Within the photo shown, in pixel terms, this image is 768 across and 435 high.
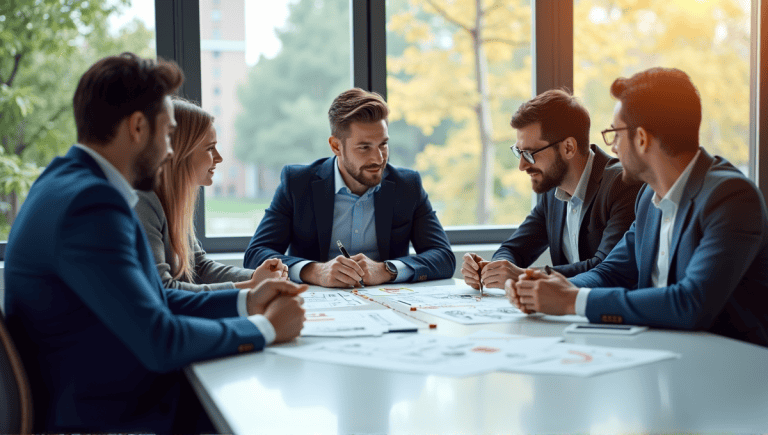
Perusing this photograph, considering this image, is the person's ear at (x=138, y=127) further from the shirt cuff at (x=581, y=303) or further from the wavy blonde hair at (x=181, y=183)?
the shirt cuff at (x=581, y=303)

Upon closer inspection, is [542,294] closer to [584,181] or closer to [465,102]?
[584,181]

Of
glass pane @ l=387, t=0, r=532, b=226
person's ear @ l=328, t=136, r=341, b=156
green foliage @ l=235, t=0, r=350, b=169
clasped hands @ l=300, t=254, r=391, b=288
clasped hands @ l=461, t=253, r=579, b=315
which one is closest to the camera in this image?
clasped hands @ l=461, t=253, r=579, b=315

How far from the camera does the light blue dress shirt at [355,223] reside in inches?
119

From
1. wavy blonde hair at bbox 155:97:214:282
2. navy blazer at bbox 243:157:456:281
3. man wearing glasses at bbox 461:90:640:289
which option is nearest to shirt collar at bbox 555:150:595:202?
man wearing glasses at bbox 461:90:640:289

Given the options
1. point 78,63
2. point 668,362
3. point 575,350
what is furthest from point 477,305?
point 78,63

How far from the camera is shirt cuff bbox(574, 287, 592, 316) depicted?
1632 mm

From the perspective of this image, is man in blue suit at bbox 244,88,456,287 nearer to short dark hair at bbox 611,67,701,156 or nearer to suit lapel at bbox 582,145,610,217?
suit lapel at bbox 582,145,610,217

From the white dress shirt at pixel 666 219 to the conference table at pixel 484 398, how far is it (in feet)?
1.70

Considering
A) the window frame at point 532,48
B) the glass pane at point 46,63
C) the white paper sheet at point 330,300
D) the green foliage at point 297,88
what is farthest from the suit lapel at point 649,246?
the glass pane at point 46,63

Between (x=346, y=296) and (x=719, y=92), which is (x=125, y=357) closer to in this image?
(x=346, y=296)

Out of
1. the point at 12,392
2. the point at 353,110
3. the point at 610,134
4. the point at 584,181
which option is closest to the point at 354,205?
the point at 353,110

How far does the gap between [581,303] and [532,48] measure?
9.22 feet

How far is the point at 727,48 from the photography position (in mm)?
4555

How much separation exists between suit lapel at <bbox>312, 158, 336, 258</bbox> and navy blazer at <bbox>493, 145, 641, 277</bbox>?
79 cm
